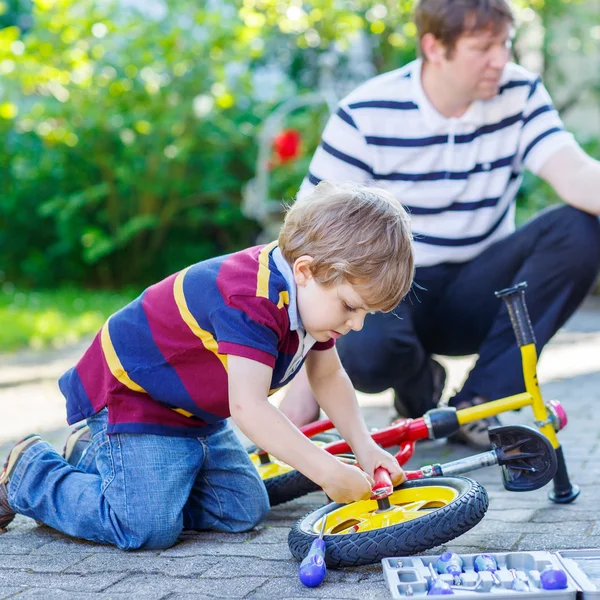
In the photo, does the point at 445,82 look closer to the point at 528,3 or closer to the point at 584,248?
the point at 584,248

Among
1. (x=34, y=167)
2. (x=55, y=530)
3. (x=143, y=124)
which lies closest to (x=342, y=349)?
(x=55, y=530)

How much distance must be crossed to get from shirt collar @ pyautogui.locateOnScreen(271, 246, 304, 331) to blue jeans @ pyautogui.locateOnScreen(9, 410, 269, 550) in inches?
19.3

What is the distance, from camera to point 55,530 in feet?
7.68

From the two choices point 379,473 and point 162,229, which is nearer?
point 379,473

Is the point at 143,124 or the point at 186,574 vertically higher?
the point at 143,124

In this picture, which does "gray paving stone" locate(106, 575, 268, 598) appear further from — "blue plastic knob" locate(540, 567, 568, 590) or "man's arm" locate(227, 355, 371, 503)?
"blue plastic knob" locate(540, 567, 568, 590)

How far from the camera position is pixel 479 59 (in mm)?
2846

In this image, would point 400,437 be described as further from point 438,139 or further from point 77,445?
point 438,139

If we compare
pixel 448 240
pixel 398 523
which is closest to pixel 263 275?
pixel 398 523

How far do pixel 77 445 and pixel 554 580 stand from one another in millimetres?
1334

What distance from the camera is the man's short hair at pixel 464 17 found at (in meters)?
2.82

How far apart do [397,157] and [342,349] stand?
2.11 ft

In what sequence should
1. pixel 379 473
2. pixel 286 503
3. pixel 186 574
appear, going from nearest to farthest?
pixel 186 574 → pixel 379 473 → pixel 286 503

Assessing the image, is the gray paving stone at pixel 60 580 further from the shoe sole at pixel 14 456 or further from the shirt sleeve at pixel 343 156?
the shirt sleeve at pixel 343 156
